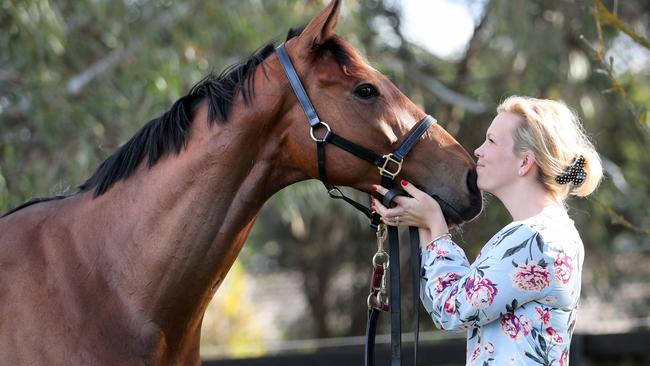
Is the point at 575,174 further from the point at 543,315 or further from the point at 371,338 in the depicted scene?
the point at 371,338

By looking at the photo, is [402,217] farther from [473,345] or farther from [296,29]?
[296,29]

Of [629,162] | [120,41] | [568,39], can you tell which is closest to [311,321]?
[629,162]

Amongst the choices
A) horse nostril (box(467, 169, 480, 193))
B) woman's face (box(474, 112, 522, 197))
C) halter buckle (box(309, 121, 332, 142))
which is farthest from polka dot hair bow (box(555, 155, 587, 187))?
halter buckle (box(309, 121, 332, 142))

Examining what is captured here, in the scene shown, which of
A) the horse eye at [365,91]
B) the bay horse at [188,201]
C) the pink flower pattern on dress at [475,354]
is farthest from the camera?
the horse eye at [365,91]

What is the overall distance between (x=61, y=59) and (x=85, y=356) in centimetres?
566

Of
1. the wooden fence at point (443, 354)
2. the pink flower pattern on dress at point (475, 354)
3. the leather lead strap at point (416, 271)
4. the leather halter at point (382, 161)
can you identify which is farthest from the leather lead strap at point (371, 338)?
the wooden fence at point (443, 354)

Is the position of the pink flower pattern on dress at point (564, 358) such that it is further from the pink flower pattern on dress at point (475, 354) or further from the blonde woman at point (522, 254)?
the pink flower pattern on dress at point (475, 354)

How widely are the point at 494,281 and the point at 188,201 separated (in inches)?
41.2

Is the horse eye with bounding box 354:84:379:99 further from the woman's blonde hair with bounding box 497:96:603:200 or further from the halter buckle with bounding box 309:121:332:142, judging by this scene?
the woman's blonde hair with bounding box 497:96:603:200

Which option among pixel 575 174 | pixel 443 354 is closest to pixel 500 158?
pixel 575 174

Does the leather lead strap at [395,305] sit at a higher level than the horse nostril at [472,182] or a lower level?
lower

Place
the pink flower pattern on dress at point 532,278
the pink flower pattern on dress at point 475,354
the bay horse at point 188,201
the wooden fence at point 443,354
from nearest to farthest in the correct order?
the pink flower pattern on dress at point 532,278 → the pink flower pattern on dress at point 475,354 → the bay horse at point 188,201 → the wooden fence at point 443,354

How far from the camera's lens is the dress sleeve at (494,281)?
2.14 meters

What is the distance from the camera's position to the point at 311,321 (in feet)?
47.1
